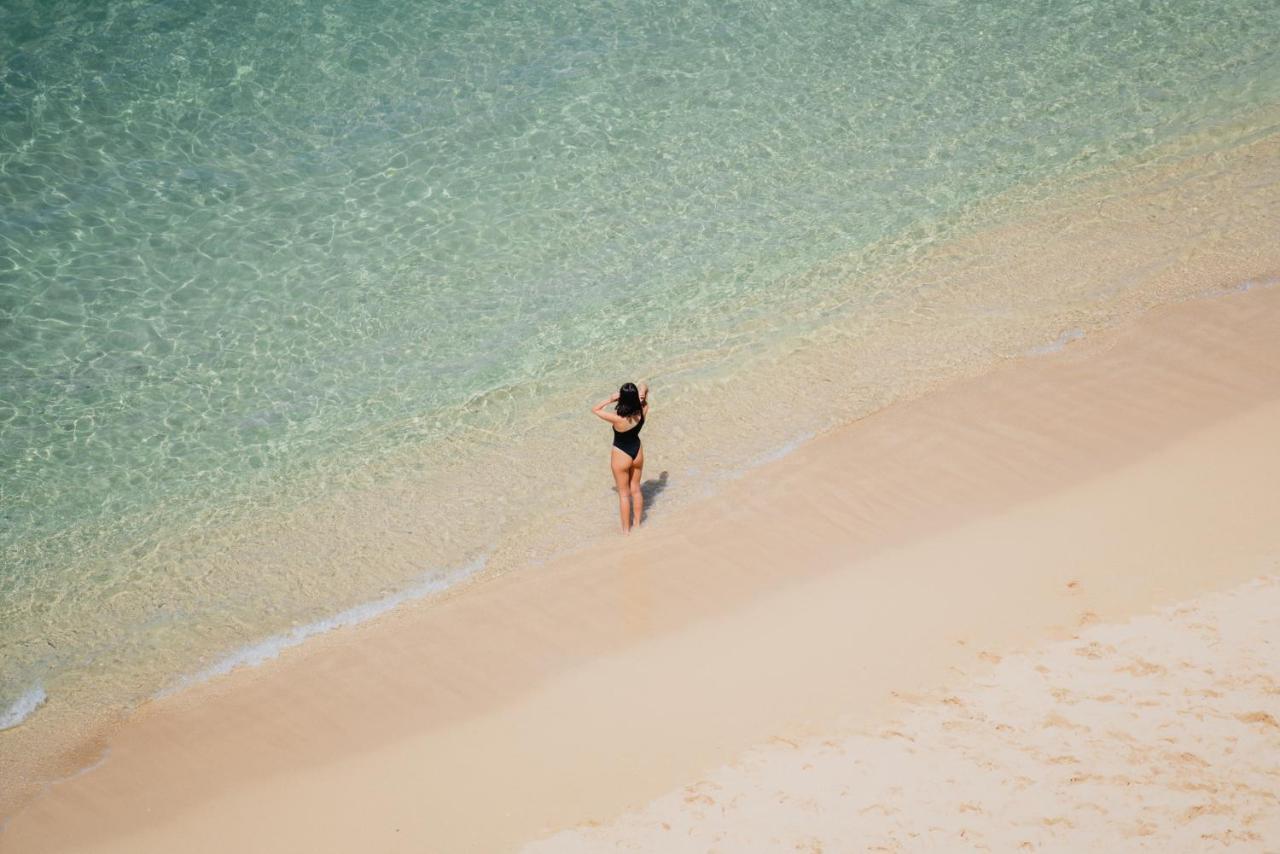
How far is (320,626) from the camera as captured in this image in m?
8.60

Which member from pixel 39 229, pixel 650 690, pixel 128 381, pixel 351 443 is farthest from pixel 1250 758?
pixel 39 229

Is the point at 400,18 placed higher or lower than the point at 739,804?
higher

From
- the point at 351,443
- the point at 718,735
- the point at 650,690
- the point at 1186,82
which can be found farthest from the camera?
the point at 1186,82

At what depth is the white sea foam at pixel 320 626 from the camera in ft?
27.3

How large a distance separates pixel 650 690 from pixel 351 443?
13.3 feet

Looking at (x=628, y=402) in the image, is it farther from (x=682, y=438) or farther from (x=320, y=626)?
(x=320, y=626)

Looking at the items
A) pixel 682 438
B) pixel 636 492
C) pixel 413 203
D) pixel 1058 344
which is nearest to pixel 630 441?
pixel 636 492

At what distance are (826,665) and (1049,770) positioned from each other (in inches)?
58.6

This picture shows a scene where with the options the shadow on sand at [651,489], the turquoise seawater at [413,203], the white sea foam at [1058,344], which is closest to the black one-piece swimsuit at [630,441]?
the shadow on sand at [651,489]

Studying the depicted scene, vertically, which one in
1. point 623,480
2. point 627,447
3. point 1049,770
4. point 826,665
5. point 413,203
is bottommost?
point 1049,770

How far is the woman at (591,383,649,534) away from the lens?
8680 mm

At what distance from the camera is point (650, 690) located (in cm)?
758

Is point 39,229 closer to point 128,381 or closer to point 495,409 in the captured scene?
point 128,381

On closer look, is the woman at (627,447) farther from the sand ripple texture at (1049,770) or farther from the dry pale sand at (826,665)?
the sand ripple texture at (1049,770)
